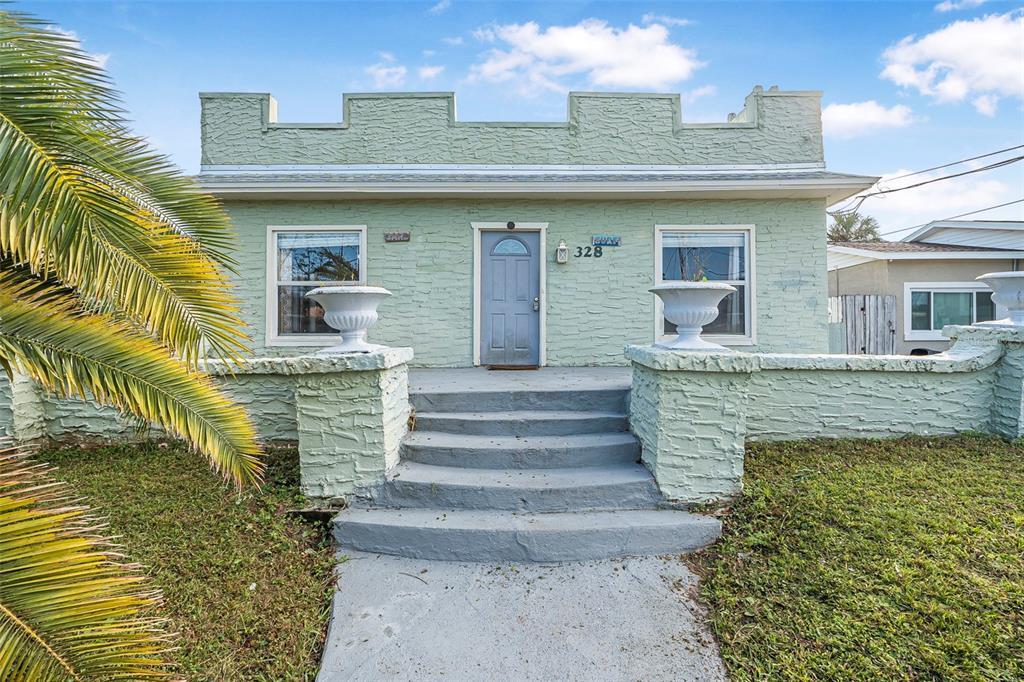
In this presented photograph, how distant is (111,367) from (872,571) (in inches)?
151

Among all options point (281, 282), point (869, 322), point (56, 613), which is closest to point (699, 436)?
point (56, 613)

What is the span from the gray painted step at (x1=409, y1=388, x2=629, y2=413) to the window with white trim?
9.05 ft

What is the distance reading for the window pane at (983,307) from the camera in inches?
410

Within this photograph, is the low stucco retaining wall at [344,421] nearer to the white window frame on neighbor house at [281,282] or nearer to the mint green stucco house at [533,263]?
the mint green stucco house at [533,263]

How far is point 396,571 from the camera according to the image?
294 centimetres

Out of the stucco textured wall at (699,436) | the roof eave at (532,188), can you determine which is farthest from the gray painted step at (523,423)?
the roof eave at (532,188)

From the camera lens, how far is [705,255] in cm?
677

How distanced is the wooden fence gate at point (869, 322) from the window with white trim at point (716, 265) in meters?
4.74

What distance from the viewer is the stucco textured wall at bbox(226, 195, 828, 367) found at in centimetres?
662

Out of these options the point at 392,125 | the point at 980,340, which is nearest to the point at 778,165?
the point at 980,340

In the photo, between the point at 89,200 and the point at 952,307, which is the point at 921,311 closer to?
the point at 952,307

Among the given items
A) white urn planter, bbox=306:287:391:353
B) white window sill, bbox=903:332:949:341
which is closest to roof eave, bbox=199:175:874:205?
white urn planter, bbox=306:287:391:353

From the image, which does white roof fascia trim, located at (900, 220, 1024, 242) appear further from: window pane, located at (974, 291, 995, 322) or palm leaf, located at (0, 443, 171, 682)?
palm leaf, located at (0, 443, 171, 682)

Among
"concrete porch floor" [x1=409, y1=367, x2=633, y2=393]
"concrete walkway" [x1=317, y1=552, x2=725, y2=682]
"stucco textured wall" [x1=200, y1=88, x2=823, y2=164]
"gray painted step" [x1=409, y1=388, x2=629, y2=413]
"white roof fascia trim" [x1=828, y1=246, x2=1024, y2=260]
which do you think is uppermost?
"stucco textured wall" [x1=200, y1=88, x2=823, y2=164]
